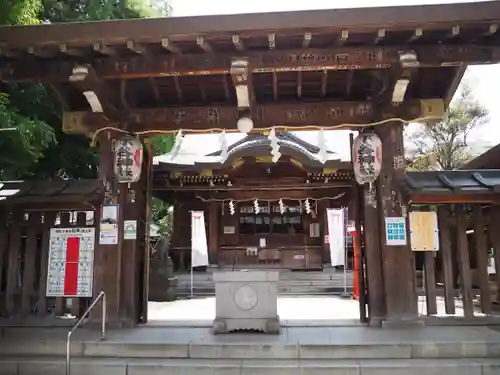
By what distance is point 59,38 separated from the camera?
622 cm

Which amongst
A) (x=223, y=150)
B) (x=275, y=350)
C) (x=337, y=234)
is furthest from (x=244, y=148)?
(x=275, y=350)

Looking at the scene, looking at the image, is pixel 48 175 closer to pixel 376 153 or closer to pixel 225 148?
pixel 225 148

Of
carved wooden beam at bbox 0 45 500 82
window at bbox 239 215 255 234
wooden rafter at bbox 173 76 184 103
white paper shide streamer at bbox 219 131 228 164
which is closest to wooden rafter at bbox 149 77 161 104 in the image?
wooden rafter at bbox 173 76 184 103

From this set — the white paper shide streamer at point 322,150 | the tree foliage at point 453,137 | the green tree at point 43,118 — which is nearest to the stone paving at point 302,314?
the green tree at point 43,118

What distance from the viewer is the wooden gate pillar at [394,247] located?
7172 mm

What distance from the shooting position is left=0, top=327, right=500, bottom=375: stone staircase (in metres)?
5.77

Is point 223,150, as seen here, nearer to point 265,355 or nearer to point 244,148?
point 244,148

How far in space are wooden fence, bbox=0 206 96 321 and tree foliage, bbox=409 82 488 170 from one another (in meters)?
20.7

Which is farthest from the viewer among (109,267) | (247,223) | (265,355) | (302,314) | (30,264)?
(247,223)

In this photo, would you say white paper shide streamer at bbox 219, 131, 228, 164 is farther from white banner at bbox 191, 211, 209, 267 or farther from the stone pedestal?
the stone pedestal

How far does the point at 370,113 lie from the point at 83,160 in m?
8.95

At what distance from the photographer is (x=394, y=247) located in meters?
7.25

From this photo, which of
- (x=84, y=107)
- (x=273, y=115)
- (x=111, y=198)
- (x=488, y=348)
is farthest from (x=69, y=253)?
(x=488, y=348)

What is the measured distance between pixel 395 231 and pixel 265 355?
291cm
